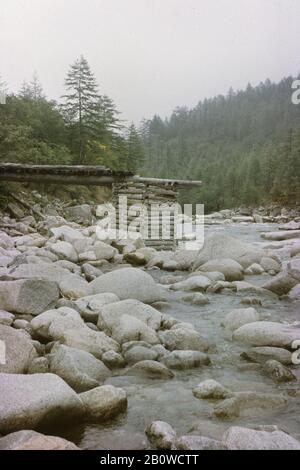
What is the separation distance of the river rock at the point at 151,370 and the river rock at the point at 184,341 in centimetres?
63

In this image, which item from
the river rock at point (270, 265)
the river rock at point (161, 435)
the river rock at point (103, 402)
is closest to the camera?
the river rock at point (161, 435)

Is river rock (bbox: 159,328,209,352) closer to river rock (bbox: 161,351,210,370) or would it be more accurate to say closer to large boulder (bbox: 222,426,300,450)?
river rock (bbox: 161,351,210,370)

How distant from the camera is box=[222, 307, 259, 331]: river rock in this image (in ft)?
18.7

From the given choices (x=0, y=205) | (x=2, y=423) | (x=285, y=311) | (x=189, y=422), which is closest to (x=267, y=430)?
(x=189, y=422)

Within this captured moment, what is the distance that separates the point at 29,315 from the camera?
544 centimetres

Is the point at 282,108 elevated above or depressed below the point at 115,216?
above

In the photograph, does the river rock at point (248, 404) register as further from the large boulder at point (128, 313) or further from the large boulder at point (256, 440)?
the large boulder at point (128, 313)

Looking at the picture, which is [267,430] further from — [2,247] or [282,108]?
[282,108]

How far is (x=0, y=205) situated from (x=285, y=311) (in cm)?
1109

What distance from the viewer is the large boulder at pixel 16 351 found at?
3.92 metres

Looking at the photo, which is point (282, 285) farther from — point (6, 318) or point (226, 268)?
point (6, 318)

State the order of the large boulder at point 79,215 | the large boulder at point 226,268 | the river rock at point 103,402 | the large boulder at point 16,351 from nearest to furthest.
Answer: the river rock at point 103,402
the large boulder at point 16,351
the large boulder at point 226,268
the large boulder at point 79,215

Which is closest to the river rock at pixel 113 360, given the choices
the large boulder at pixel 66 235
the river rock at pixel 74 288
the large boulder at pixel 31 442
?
the large boulder at pixel 31 442

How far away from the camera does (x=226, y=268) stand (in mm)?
9164
